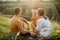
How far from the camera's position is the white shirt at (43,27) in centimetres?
275

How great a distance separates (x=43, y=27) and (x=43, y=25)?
0.03 metres

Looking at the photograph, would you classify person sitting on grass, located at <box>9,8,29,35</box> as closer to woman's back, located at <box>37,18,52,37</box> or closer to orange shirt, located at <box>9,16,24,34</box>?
orange shirt, located at <box>9,16,24,34</box>

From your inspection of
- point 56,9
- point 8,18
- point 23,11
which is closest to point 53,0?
point 56,9

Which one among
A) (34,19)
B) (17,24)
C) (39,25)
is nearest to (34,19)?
(34,19)

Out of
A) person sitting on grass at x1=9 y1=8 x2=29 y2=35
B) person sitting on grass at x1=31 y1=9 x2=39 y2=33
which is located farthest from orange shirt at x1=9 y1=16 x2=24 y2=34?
person sitting on grass at x1=31 y1=9 x2=39 y2=33

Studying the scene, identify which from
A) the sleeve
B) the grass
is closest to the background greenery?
the grass

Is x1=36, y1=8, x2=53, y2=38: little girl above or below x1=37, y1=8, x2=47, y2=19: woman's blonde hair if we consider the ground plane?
below

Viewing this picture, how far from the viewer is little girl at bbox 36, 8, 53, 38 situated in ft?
9.04

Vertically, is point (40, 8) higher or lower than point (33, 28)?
higher

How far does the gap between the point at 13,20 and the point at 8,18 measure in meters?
0.07

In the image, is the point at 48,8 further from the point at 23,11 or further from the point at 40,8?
the point at 23,11

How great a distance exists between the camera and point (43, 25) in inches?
109

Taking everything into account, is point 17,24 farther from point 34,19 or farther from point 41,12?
point 41,12

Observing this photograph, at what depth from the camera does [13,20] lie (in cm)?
277
